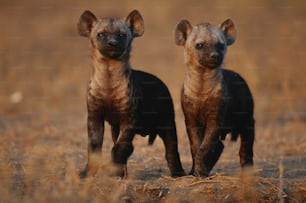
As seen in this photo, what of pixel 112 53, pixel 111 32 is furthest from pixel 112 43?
pixel 111 32

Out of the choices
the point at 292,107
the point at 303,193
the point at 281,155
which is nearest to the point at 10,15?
the point at 292,107

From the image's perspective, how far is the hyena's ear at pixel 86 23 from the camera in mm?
7293

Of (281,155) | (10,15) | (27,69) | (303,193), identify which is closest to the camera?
(303,193)

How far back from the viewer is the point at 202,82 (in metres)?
7.18

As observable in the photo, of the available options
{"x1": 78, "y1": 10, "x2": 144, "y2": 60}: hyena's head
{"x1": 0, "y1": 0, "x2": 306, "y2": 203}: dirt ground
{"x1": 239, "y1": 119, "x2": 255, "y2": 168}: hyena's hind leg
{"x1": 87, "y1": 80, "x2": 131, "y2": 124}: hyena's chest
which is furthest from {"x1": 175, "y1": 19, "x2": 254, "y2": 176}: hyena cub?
{"x1": 87, "y1": 80, "x2": 131, "y2": 124}: hyena's chest

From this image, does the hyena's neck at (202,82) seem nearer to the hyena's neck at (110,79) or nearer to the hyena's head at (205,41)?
the hyena's head at (205,41)

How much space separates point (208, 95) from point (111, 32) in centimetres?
100

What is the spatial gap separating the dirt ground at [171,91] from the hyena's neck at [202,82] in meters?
0.72

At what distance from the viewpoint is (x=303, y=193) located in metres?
6.68

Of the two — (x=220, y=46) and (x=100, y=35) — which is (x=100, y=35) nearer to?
(x=100, y=35)

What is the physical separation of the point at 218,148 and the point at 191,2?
38.4ft

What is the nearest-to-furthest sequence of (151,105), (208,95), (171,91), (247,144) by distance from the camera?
(208,95), (151,105), (247,144), (171,91)

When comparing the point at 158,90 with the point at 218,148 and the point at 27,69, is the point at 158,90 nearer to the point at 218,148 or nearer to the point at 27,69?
the point at 218,148

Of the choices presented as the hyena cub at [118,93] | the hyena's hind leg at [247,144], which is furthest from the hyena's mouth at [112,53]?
the hyena's hind leg at [247,144]
